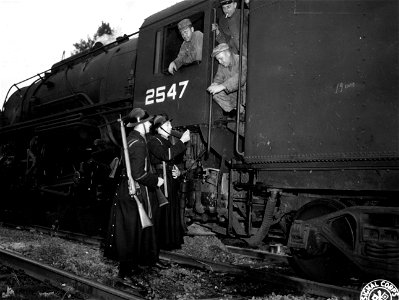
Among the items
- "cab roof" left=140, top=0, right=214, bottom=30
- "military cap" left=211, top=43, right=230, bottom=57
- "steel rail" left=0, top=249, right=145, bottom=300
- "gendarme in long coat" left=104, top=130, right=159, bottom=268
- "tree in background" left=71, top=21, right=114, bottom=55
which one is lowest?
"steel rail" left=0, top=249, right=145, bottom=300

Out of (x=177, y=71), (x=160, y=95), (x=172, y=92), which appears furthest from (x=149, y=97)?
Result: (x=177, y=71)

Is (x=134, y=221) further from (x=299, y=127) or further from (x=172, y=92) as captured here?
(x=299, y=127)

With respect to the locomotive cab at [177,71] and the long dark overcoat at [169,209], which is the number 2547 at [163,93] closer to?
the locomotive cab at [177,71]

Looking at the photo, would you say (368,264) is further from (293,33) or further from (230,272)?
(293,33)

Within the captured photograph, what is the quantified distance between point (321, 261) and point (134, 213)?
6.14ft

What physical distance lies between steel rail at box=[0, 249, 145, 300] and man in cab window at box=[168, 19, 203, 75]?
247 cm

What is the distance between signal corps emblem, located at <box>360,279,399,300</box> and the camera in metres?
2.66

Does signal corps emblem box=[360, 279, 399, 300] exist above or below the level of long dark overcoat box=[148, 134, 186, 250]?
below

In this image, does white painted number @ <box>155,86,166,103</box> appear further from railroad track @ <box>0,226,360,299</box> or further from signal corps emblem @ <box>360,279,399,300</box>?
signal corps emblem @ <box>360,279,399,300</box>

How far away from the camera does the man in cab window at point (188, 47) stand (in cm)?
441

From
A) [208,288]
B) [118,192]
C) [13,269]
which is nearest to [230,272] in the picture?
[208,288]

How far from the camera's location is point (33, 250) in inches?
210

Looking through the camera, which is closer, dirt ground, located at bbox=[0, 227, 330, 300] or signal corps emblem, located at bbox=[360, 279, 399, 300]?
signal corps emblem, located at bbox=[360, 279, 399, 300]

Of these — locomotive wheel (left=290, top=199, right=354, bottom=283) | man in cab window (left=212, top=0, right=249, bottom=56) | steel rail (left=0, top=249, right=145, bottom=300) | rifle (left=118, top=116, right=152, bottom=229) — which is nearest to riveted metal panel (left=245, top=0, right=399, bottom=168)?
man in cab window (left=212, top=0, right=249, bottom=56)
